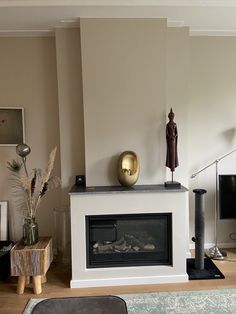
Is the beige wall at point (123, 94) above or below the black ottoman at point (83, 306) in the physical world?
above

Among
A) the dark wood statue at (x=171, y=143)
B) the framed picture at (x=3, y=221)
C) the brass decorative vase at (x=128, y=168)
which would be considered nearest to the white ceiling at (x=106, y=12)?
the dark wood statue at (x=171, y=143)

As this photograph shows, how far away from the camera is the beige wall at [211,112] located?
3.61m

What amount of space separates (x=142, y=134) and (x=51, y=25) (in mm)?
1508

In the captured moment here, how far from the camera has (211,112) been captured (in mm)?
3666

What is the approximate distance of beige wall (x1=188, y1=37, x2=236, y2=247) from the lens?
3.61 meters

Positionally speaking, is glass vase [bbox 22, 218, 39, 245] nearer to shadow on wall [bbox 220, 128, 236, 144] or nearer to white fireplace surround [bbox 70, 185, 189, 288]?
white fireplace surround [bbox 70, 185, 189, 288]

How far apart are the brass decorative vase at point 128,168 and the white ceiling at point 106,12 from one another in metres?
1.38

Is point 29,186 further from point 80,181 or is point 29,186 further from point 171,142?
point 171,142

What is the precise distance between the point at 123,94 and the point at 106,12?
791mm

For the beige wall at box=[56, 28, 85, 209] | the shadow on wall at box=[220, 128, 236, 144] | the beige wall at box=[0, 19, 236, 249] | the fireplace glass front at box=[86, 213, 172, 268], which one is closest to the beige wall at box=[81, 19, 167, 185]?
the beige wall at box=[0, 19, 236, 249]

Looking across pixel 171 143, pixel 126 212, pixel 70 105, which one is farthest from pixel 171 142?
pixel 70 105

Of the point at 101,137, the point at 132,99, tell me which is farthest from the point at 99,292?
the point at 132,99

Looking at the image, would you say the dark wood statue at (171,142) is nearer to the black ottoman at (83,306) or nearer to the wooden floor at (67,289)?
the wooden floor at (67,289)

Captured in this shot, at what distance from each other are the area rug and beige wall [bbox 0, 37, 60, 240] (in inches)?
52.7
